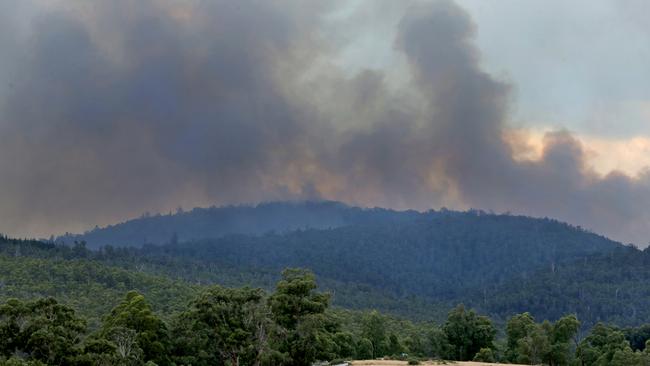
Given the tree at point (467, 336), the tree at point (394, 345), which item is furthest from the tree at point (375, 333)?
the tree at point (467, 336)

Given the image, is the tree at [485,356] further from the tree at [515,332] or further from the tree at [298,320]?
the tree at [298,320]

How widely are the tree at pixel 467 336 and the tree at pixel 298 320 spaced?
5092 centimetres

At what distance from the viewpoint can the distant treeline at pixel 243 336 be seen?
188ft

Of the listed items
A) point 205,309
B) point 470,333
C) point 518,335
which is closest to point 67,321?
point 205,309

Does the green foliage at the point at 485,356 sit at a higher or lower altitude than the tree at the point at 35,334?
lower

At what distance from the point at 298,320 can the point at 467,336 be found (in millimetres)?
55622

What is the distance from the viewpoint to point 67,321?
59.8 m

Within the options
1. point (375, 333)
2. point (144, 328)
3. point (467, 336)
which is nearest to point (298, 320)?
point (144, 328)

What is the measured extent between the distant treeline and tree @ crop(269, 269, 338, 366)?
11cm

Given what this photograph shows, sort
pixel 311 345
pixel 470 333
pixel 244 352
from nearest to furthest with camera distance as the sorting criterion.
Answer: pixel 311 345
pixel 244 352
pixel 470 333

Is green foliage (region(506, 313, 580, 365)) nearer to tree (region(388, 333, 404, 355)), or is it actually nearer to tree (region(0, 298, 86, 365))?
tree (region(388, 333, 404, 355))

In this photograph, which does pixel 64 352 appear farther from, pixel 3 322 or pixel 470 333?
pixel 470 333

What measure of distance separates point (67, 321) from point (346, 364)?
28.2 meters

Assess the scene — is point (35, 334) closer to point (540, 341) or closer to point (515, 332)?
point (540, 341)
